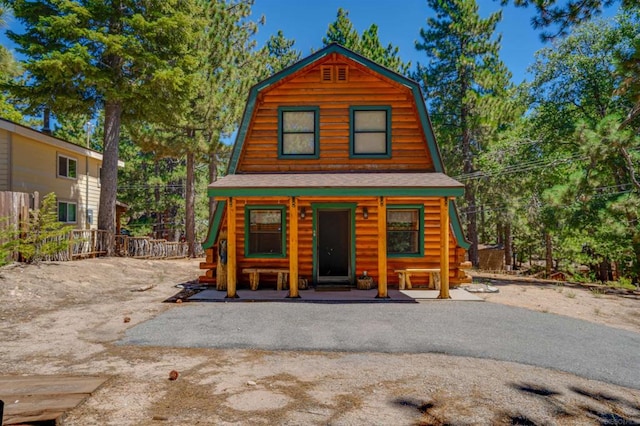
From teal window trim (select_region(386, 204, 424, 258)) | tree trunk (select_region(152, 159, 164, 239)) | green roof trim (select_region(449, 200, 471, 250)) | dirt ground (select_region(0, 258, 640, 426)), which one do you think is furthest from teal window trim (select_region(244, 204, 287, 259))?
tree trunk (select_region(152, 159, 164, 239))

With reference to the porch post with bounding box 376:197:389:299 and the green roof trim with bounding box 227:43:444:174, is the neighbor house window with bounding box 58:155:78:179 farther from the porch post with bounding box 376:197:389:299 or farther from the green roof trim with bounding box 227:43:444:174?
the porch post with bounding box 376:197:389:299

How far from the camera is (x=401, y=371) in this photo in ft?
16.5

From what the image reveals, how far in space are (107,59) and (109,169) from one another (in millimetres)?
5612

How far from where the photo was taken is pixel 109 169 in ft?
62.5

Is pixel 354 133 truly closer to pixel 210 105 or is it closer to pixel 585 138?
pixel 585 138

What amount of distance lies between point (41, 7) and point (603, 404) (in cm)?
2387

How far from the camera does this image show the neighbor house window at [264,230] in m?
11.7

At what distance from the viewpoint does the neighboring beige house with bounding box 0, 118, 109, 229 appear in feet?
57.5

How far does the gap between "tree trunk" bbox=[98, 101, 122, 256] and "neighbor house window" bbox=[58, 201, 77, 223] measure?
151 inches

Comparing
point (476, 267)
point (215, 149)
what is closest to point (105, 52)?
point (215, 149)

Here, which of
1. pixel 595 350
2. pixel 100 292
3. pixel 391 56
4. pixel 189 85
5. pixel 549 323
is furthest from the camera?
pixel 391 56

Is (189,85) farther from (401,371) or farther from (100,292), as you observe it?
(401,371)

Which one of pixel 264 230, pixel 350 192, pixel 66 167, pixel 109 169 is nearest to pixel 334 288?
pixel 264 230

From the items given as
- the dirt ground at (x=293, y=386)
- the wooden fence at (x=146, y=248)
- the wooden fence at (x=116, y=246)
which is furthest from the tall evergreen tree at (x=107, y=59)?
the dirt ground at (x=293, y=386)
